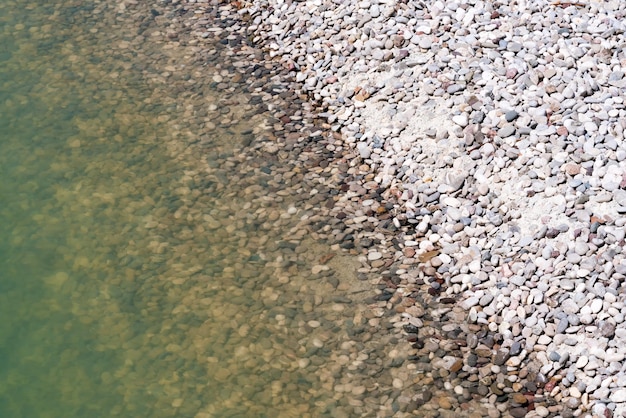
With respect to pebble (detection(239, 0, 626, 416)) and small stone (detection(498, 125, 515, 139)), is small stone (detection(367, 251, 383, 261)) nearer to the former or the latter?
pebble (detection(239, 0, 626, 416))

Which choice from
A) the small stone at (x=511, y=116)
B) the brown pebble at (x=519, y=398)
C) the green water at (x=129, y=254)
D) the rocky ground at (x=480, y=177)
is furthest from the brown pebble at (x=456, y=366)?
the small stone at (x=511, y=116)

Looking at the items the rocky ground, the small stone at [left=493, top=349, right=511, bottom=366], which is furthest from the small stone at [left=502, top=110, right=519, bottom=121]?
the small stone at [left=493, top=349, right=511, bottom=366]

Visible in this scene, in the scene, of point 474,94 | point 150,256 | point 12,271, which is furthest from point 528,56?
point 12,271

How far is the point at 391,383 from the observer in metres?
4.06

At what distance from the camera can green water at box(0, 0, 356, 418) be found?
4.01 meters

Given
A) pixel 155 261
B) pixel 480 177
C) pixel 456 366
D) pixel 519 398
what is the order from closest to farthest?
pixel 519 398
pixel 456 366
pixel 155 261
pixel 480 177

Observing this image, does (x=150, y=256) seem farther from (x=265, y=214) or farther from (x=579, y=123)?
(x=579, y=123)

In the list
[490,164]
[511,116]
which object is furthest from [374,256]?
[511,116]

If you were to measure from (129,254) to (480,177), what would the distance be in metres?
2.40

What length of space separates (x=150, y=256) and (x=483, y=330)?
2164 millimetres

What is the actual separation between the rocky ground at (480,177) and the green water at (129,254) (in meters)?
0.58

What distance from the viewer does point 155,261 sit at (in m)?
4.64

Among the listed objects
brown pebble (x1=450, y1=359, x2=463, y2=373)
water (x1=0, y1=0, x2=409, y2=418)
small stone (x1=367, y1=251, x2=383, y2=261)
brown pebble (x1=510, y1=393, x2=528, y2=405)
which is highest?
water (x1=0, y1=0, x2=409, y2=418)

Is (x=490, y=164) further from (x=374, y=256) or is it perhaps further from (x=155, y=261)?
(x=155, y=261)
